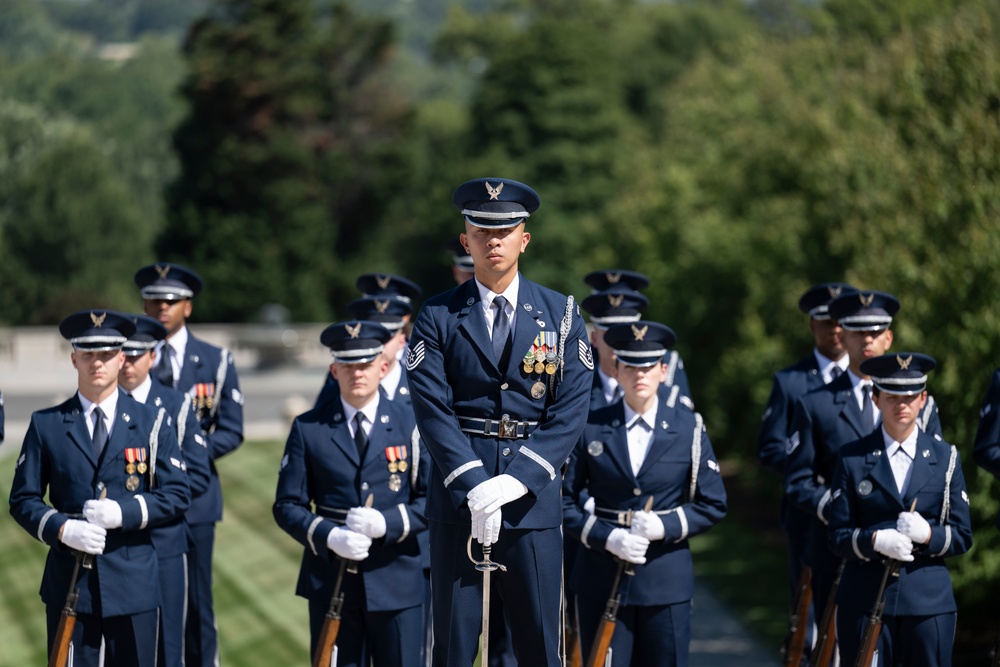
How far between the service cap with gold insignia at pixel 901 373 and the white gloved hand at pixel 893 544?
2.31ft

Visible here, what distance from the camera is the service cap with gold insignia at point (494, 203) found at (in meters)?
5.68

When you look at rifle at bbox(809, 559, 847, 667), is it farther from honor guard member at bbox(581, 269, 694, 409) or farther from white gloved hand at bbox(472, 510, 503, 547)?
white gloved hand at bbox(472, 510, 503, 547)

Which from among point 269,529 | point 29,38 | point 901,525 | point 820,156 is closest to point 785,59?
point 820,156

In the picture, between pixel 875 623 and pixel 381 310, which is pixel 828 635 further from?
pixel 381 310

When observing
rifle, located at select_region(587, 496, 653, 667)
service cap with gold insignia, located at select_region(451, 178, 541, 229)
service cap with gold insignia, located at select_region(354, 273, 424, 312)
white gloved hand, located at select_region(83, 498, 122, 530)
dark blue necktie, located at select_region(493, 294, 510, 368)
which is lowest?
rifle, located at select_region(587, 496, 653, 667)

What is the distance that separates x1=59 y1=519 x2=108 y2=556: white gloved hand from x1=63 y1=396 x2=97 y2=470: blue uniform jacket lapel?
0.35 metres

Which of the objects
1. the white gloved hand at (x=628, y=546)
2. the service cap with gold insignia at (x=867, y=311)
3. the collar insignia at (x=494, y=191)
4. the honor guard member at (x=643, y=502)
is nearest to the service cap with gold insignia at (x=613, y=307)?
the service cap with gold insignia at (x=867, y=311)

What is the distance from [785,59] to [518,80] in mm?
15833

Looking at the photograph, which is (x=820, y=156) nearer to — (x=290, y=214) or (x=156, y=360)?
(x=156, y=360)

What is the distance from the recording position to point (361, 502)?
732 centimetres

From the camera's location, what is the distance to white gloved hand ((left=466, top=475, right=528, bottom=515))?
5.43m

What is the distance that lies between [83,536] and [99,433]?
56cm

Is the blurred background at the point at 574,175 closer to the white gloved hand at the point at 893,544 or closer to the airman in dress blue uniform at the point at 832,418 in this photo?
the airman in dress blue uniform at the point at 832,418

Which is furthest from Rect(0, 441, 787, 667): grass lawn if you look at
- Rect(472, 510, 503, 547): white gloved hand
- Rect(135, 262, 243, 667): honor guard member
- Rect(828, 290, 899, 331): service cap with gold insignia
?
Rect(472, 510, 503, 547): white gloved hand
